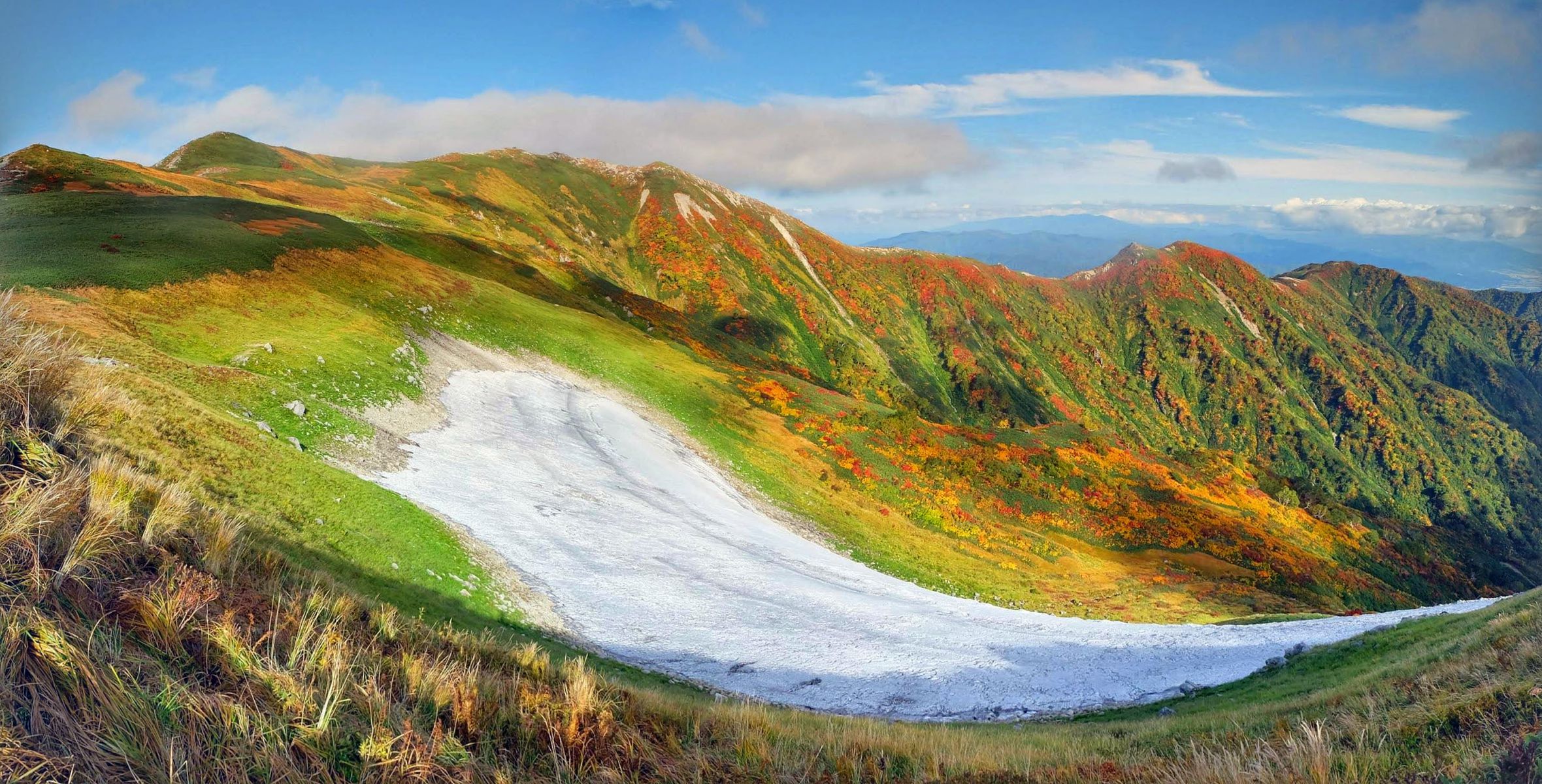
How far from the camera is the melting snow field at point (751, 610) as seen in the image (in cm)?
2181

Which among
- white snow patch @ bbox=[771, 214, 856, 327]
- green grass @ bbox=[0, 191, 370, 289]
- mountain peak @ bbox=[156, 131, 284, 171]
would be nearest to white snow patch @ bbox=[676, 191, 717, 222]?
white snow patch @ bbox=[771, 214, 856, 327]

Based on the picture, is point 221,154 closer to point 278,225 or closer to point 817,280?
point 278,225

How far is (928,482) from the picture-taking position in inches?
2275

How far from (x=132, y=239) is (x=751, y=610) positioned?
4088 cm

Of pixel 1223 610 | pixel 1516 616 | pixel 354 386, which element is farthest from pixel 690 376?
pixel 1516 616

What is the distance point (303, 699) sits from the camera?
4.92 m

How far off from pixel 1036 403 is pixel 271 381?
19446cm

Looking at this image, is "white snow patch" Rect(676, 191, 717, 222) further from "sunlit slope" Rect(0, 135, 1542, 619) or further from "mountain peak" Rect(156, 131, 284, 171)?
"mountain peak" Rect(156, 131, 284, 171)

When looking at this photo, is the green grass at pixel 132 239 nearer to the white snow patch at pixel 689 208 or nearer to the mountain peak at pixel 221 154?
the mountain peak at pixel 221 154

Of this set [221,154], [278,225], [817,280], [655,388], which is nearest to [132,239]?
[278,225]

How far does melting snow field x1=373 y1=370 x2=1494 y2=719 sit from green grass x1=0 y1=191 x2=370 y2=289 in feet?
49.3

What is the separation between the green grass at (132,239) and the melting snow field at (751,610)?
49.3 feet

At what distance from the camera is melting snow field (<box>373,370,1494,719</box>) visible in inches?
859

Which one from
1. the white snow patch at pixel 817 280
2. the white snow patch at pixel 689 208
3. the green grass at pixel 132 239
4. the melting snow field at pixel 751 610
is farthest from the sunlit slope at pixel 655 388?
the white snow patch at pixel 817 280
